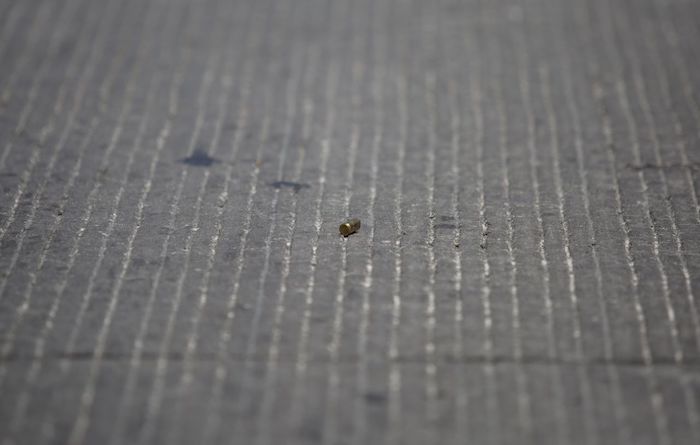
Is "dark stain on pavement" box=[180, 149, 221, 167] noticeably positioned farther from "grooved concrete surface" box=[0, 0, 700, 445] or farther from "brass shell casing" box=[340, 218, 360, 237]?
"brass shell casing" box=[340, 218, 360, 237]

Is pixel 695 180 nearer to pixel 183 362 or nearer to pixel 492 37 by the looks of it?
pixel 492 37

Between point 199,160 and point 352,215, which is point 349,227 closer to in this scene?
point 352,215

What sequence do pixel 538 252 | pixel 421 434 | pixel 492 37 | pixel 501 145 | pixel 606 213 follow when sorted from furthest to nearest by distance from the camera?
pixel 492 37, pixel 501 145, pixel 606 213, pixel 538 252, pixel 421 434

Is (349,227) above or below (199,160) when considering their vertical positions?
below

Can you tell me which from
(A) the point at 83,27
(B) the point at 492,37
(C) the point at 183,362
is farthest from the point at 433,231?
(A) the point at 83,27

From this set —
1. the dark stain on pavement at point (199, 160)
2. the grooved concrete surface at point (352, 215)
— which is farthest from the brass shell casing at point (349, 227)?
the dark stain on pavement at point (199, 160)

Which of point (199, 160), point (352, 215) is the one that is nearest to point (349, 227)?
point (352, 215)
